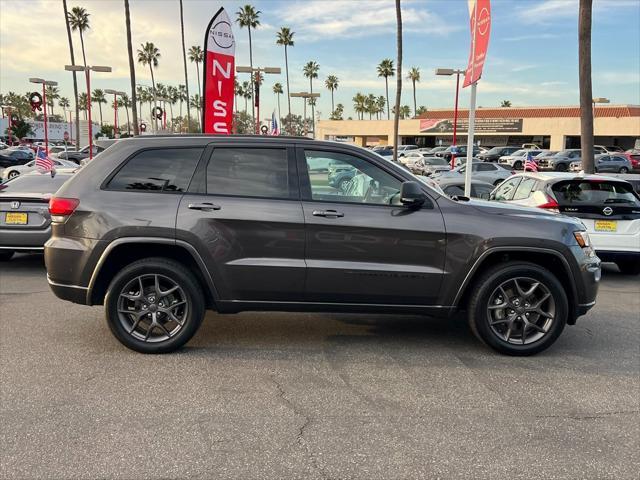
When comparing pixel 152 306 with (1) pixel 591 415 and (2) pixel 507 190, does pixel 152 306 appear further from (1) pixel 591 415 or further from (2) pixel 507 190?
(2) pixel 507 190

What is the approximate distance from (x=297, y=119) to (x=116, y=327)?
115027 mm

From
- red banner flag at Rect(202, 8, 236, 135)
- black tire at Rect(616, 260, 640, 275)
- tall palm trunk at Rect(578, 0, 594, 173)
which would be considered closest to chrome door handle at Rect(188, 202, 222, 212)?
red banner flag at Rect(202, 8, 236, 135)

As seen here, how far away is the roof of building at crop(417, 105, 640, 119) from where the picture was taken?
55.1m

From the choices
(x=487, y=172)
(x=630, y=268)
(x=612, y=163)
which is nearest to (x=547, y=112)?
(x=612, y=163)

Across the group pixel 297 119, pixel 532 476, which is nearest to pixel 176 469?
pixel 532 476

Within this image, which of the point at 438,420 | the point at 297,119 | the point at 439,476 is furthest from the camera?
the point at 297,119

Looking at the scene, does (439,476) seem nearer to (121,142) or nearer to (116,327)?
(116,327)

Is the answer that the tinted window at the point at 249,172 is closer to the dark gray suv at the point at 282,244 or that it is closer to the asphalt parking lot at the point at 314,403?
the dark gray suv at the point at 282,244

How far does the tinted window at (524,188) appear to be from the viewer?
8195mm

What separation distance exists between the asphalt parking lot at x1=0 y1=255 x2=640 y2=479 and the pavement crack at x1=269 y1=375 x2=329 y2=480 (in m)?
0.01

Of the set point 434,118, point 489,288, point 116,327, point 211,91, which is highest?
point 434,118

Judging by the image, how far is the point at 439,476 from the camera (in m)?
2.85

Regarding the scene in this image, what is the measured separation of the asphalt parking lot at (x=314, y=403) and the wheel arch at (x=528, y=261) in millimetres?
Answer: 510

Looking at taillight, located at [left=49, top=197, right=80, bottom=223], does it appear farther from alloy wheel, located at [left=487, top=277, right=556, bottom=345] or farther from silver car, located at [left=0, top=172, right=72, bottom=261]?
alloy wheel, located at [left=487, top=277, right=556, bottom=345]
